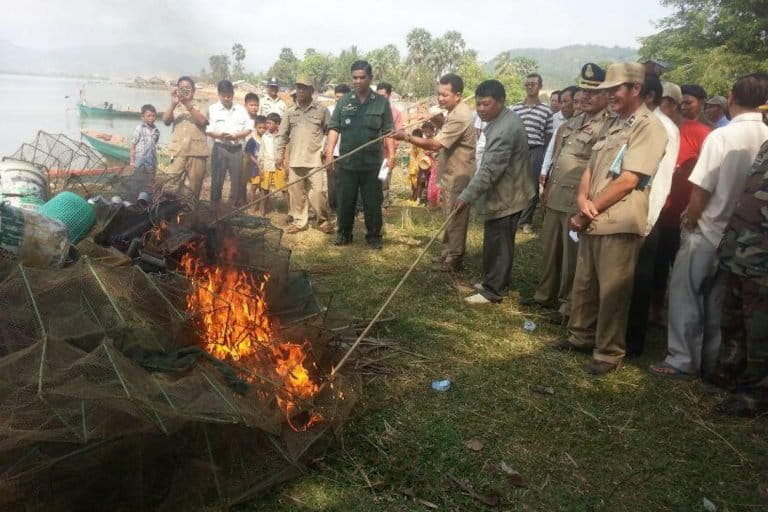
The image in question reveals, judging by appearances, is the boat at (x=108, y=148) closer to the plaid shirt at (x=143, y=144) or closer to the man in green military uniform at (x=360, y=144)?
the plaid shirt at (x=143, y=144)

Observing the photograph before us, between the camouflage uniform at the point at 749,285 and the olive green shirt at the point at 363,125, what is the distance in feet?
14.3

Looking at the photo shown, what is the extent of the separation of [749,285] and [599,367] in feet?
3.95

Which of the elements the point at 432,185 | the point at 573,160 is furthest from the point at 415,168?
the point at 573,160

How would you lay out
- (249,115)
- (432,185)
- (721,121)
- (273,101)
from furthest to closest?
(273,101) → (432,185) → (249,115) → (721,121)

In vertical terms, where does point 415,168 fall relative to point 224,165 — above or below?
below

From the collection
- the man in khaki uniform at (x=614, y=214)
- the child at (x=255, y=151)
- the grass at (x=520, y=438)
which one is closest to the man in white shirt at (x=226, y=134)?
the child at (x=255, y=151)

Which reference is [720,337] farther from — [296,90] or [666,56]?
[666,56]

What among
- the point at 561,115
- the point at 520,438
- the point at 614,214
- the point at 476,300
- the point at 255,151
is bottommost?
the point at 520,438

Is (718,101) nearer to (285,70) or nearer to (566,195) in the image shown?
(566,195)

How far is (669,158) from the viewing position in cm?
389

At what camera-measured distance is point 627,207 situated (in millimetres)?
3838

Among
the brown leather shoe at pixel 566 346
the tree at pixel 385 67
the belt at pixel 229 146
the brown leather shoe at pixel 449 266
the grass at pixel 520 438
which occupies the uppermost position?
the tree at pixel 385 67

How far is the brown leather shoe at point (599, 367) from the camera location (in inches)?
160

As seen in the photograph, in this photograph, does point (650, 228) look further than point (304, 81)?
No
